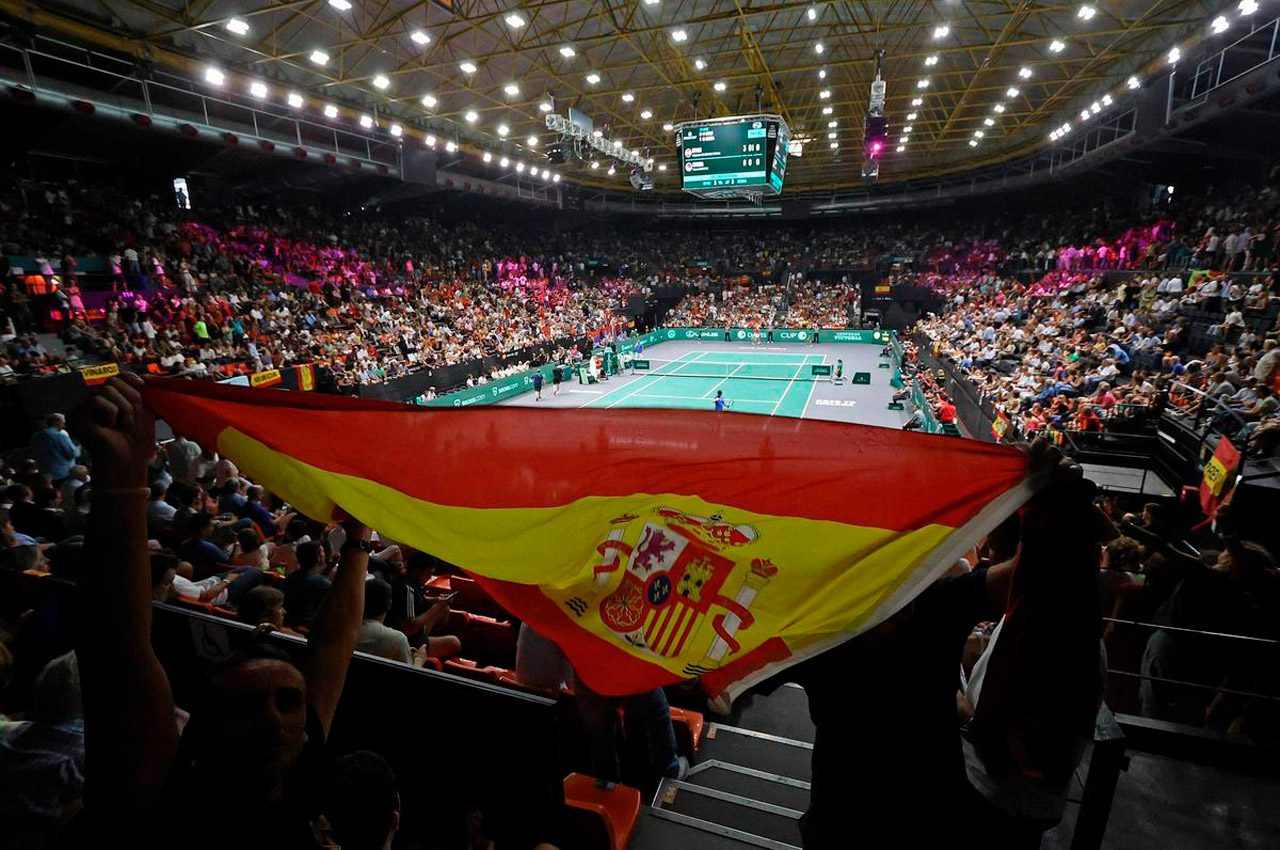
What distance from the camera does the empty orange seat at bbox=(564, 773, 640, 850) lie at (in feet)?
8.91

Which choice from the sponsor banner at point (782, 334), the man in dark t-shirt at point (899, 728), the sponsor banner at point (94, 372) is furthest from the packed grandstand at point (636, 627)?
the sponsor banner at point (782, 334)

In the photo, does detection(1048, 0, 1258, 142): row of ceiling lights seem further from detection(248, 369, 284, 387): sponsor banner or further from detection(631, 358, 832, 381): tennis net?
detection(248, 369, 284, 387): sponsor banner

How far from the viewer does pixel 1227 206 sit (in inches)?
829

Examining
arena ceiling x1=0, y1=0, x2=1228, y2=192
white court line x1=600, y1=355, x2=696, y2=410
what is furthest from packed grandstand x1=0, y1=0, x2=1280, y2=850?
white court line x1=600, y1=355, x2=696, y2=410

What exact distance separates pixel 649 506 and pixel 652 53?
23378mm

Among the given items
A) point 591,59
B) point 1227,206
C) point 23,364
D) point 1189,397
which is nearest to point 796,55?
point 591,59

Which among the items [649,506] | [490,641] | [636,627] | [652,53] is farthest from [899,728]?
[652,53]

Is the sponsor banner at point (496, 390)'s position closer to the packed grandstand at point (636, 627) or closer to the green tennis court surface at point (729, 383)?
the green tennis court surface at point (729, 383)

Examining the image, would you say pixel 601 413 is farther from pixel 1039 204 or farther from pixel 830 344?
pixel 1039 204

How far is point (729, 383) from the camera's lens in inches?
1125

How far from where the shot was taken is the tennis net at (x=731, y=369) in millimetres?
29500

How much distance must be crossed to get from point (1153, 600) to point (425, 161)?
102 ft

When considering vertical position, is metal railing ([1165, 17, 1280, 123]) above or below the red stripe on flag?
above

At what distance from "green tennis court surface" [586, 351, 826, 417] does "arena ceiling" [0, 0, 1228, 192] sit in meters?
11.9
